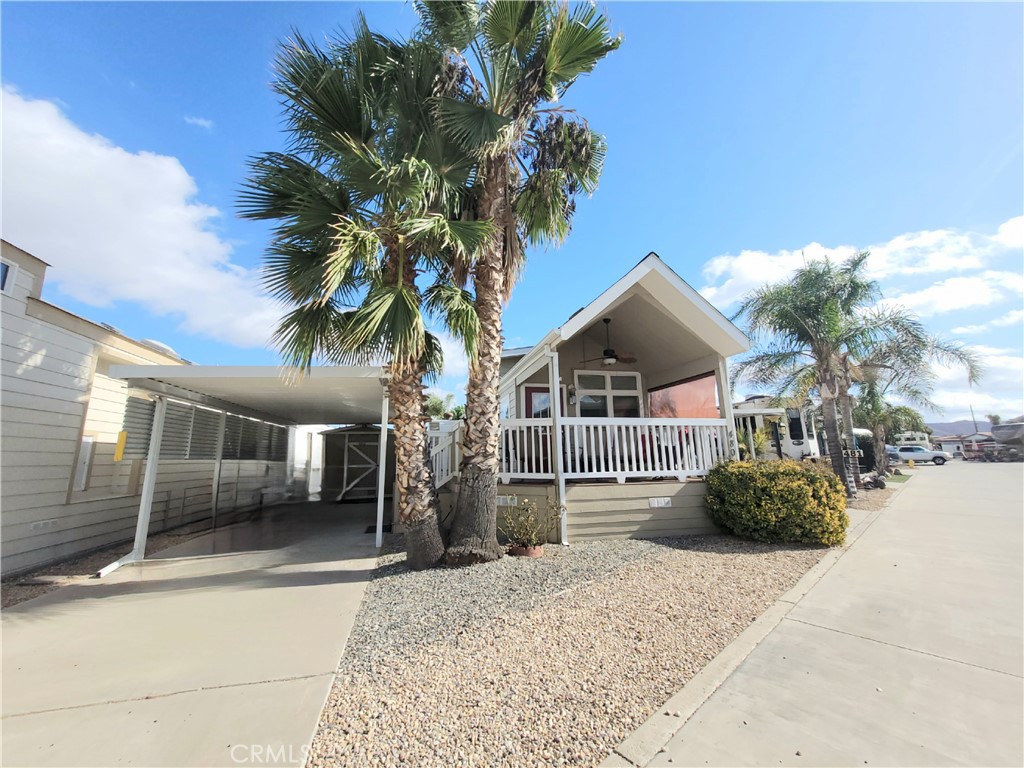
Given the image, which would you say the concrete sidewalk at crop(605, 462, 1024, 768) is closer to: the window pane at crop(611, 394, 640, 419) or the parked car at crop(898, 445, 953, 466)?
the window pane at crop(611, 394, 640, 419)

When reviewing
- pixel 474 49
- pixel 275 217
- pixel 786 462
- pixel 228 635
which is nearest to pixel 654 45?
pixel 474 49

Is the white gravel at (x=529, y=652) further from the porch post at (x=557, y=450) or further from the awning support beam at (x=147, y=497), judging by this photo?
the awning support beam at (x=147, y=497)

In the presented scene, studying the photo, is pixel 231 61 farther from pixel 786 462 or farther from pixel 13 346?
pixel 786 462

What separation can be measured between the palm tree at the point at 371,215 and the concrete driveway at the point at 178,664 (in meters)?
1.92

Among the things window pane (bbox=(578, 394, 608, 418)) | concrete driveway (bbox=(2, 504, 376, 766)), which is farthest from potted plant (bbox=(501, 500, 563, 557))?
window pane (bbox=(578, 394, 608, 418))

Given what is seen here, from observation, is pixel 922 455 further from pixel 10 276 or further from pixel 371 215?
pixel 10 276

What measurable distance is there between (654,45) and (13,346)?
11469mm

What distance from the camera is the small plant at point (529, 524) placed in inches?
255

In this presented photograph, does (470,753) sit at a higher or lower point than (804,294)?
lower

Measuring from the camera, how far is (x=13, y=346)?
20.7 feet

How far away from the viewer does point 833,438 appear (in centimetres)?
1323

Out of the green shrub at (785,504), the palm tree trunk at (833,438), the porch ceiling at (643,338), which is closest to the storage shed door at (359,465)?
the porch ceiling at (643,338)

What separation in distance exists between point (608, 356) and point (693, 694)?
7.39m

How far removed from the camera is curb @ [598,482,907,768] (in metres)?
2.35
